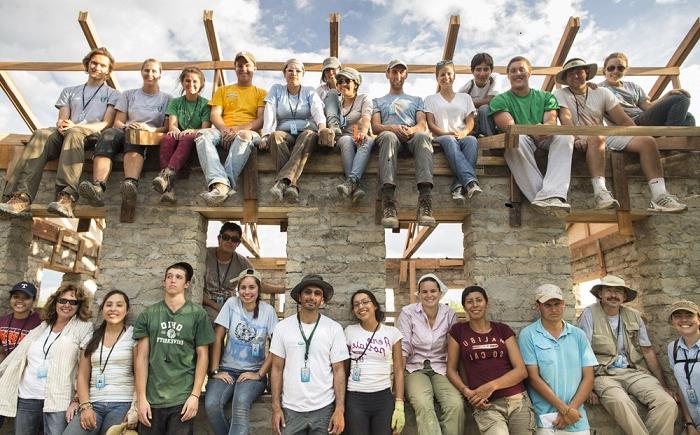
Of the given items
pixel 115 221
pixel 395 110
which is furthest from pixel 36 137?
pixel 395 110

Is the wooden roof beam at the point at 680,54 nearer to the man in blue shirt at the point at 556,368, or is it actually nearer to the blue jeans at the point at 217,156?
the man in blue shirt at the point at 556,368

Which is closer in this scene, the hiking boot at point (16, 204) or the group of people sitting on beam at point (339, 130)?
the hiking boot at point (16, 204)

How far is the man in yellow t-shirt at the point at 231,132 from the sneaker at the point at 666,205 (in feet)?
13.4

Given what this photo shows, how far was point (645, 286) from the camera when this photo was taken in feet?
17.7

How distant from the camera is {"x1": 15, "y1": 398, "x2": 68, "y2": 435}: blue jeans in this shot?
391cm

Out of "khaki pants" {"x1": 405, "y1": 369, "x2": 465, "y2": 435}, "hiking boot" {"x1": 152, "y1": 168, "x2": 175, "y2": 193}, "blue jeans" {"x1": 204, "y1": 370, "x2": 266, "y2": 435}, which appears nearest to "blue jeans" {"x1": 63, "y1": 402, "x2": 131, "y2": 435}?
"blue jeans" {"x1": 204, "y1": 370, "x2": 266, "y2": 435}

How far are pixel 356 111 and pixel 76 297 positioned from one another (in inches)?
135

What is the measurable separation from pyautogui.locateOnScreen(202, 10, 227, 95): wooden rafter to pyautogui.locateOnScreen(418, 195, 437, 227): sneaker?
4530 mm

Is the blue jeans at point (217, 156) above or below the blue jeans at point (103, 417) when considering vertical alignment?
above

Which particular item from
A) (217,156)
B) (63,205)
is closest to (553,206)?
(217,156)

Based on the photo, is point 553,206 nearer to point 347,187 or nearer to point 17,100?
point 347,187

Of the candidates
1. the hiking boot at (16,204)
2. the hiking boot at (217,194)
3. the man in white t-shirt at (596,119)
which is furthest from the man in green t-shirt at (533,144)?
the hiking boot at (16,204)

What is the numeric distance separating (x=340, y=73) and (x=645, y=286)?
4.29m

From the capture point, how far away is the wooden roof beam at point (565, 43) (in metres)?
6.94
